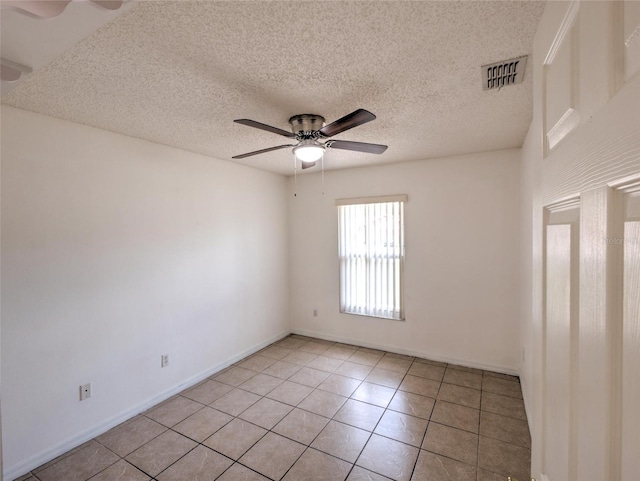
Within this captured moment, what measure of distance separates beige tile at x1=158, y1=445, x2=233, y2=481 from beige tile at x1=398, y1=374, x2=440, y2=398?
1784mm

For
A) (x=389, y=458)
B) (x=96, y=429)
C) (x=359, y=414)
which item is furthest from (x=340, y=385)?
(x=96, y=429)

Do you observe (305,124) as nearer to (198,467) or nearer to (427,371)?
(198,467)

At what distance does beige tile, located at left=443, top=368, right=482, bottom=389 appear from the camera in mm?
2975

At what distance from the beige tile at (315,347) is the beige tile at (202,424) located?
1532 mm

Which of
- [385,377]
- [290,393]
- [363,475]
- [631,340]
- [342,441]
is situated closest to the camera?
[631,340]

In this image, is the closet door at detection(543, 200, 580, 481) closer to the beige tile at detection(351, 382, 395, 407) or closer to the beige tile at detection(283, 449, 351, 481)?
the beige tile at detection(283, 449, 351, 481)

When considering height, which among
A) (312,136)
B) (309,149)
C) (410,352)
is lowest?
(410,352)

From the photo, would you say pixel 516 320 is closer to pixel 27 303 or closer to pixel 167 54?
pixel 167 54

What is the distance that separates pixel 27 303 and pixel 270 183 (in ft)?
9.42

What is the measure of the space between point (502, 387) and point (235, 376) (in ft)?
9.25

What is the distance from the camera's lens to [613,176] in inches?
15.8

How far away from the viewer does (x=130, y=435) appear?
232cm

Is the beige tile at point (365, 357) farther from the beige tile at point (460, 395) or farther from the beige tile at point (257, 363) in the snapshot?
the beige tile at point (257, 363)

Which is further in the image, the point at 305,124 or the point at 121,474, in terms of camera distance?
the point at 305,124
